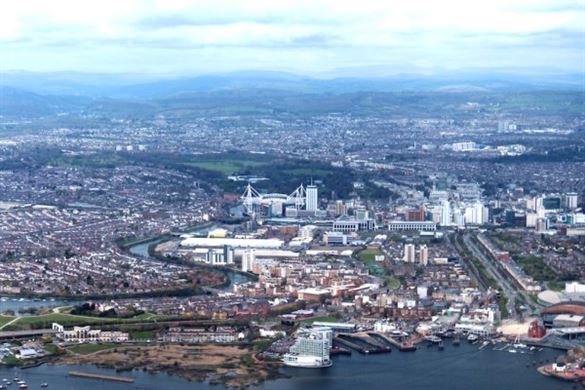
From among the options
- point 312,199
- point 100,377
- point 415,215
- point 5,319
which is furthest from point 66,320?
point 312,199

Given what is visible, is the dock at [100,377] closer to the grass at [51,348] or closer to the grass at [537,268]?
the grass at [51,348]

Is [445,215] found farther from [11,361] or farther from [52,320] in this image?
[11,361]

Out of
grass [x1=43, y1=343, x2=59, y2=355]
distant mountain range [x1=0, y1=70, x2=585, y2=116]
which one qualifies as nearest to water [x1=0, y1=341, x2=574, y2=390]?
grass [x1=43, y1=343, x2=59, y2=355]

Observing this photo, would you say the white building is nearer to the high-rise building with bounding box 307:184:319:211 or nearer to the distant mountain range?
the high-rise building with bounding box 307:184:319:211

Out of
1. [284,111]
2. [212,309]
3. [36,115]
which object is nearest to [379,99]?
[284,111]

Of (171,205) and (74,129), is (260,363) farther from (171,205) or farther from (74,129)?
(74,129)

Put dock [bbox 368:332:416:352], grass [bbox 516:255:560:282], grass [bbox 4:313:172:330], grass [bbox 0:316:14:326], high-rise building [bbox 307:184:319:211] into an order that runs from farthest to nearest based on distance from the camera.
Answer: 1. high-rise building [bbox 307:184:319:211]
2. grass [bbox 516:255:560:282]
3. grass [bbox 0:316:14:326]
4. grass [bbox 4:313:172:330]
5. dock [bbox 368:332:416:352]
